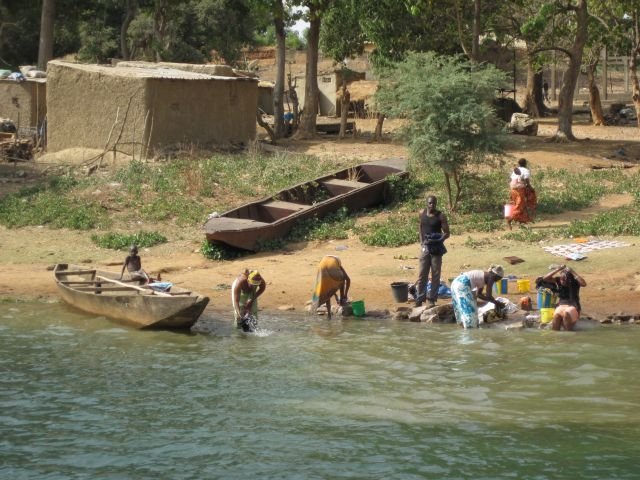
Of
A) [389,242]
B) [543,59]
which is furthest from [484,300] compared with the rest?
[543,59]

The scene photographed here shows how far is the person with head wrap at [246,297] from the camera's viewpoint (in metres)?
15.0

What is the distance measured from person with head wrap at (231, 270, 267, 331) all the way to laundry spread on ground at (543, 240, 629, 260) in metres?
5.62

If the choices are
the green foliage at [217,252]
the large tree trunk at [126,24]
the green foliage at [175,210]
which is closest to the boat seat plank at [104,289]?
the green foliage at [217,252]

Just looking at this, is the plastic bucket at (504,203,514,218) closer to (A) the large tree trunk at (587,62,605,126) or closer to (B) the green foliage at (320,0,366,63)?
(B) the green foliage at (320,0,366,63)

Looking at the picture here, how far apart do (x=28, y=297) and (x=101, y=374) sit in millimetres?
4761

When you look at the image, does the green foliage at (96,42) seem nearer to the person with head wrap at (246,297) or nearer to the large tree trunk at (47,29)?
the large tree trunk at (47,29)

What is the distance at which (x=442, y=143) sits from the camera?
65.8 ft

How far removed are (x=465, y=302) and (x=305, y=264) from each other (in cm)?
418

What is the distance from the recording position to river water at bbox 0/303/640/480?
10195mm

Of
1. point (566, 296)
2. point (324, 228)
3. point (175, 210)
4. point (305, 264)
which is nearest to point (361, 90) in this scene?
point (175, 210)

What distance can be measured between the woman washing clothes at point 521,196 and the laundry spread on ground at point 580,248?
1.60 meters

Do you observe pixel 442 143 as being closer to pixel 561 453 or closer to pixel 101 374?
pixel 101 374

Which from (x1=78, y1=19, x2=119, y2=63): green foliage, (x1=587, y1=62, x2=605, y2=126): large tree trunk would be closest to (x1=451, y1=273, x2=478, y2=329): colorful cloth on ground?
(x1=587, y1=62, x2=605, y2=126): large tree trunk

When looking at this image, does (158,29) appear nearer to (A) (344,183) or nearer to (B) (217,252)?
(A) (344,183)
